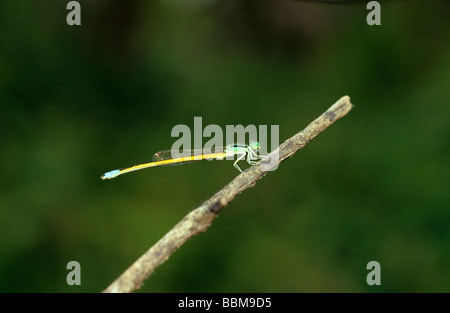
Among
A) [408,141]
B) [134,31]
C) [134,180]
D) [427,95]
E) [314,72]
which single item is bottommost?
[134,180]

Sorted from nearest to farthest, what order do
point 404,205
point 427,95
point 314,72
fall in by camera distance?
point 404,205 < point 427,95 < point 314,72

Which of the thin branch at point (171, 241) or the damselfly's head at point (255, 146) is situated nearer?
the thin branch at point (171, 241)

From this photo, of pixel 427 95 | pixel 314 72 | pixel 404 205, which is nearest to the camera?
pixel 404 205

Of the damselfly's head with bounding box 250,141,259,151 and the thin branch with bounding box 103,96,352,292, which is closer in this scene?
the thin branch with bounding box 103,96,352,292

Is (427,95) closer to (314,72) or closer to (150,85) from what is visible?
(314,72)

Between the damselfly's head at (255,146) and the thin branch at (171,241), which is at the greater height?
the damselfly's head at (255,146)

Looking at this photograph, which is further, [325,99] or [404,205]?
[325,99]

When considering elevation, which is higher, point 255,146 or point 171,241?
point 255,146

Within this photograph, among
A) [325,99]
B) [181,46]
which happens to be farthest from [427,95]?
[181,46]

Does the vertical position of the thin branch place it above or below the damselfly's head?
below

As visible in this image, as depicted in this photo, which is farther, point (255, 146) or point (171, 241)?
point (255, 146)

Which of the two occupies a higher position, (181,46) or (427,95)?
(181,46)
